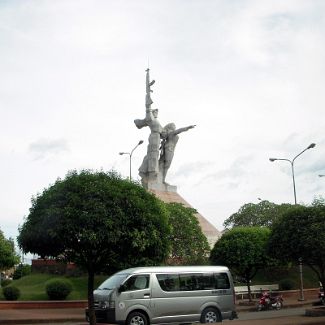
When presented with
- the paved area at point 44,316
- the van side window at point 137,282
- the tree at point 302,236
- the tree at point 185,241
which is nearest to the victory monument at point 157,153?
the tree at point 185,241

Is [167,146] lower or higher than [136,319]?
higher

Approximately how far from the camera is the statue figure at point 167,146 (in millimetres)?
45031

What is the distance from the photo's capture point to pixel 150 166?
4416 centimetres

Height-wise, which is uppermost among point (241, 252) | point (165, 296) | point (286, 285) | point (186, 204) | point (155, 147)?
point (155, 147)

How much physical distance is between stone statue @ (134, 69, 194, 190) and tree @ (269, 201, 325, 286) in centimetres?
2347

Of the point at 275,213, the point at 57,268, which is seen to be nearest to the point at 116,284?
the point at 57,268

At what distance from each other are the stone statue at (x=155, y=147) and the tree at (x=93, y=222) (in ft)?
90.8

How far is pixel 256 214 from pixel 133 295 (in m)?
41.0

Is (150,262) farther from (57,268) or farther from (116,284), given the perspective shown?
(57,268)

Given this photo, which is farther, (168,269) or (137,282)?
(168,269)

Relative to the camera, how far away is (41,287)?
32.3 m

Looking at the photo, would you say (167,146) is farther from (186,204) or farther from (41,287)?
(41,287)

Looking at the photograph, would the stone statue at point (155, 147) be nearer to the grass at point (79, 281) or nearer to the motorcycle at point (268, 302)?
the grass at point (79, 281)

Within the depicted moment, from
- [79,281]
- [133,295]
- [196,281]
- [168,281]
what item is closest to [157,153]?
A: [79,281]
